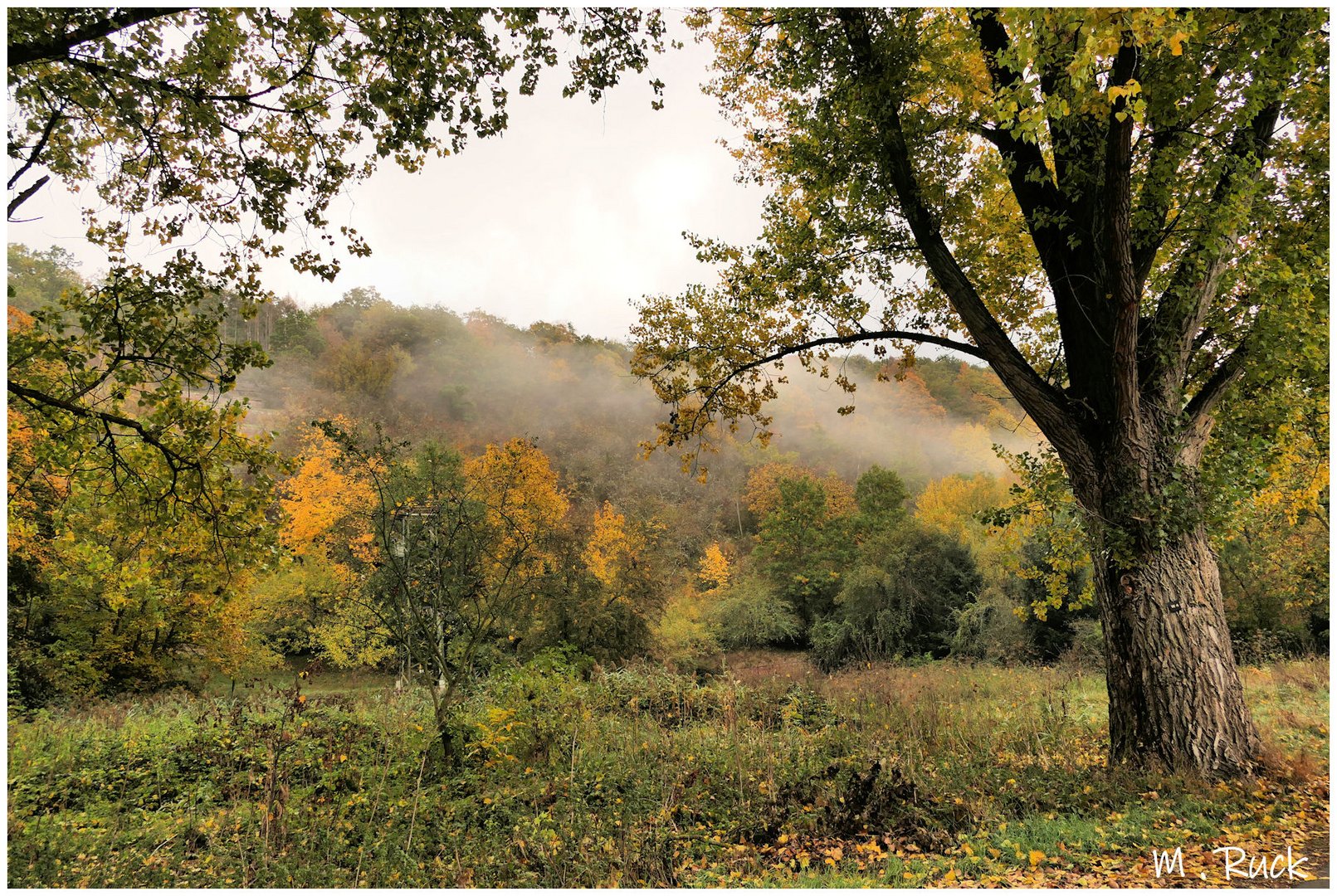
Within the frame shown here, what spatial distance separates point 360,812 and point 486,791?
990mm

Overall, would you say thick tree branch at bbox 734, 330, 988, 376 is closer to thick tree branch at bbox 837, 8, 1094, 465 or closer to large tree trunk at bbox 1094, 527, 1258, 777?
thick tree branch at bbox 837, 8, 1094, 465

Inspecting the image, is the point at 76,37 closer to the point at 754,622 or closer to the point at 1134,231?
the point at 1134,231

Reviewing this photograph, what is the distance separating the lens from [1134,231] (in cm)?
527

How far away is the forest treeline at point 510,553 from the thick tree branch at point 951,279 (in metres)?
0.97

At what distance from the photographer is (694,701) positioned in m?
8.56

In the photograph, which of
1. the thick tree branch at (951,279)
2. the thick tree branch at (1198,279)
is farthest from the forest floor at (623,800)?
the thick tree branch at (1198,279)

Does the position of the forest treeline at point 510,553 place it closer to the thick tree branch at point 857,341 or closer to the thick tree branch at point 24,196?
the thick tree branch at point 24,196

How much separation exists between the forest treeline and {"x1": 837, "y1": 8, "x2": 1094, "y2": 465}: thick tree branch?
38.1 inches

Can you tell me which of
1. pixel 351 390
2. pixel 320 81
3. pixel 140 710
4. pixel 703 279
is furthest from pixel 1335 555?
pixel 351 390

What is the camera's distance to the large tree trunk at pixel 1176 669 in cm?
462

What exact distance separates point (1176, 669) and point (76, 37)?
8252 millimetres

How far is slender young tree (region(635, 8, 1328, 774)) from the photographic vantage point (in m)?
4.62

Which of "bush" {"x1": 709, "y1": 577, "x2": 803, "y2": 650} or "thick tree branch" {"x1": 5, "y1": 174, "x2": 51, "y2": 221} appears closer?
"thick tree branch" {"x1": 5, "y1": 174, "x2": 51, "y2": 221}
